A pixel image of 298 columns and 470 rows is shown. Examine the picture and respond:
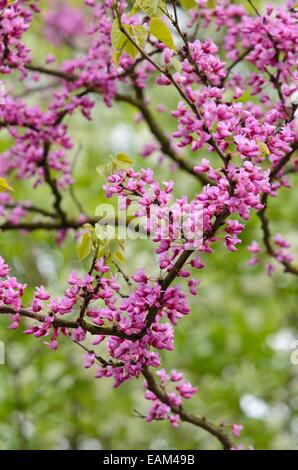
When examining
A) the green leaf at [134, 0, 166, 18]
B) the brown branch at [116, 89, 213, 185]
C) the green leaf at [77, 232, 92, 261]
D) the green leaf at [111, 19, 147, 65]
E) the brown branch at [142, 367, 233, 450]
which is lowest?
the brown branch at [142, 367, 233, 450]

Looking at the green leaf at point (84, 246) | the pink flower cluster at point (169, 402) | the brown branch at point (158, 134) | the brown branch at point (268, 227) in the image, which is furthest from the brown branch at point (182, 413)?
the brown branch at point (158, 134)

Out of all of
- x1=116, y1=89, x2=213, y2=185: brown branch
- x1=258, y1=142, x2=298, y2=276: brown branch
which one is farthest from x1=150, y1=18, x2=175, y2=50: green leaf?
x1=116, y1=89, x2=213, y2=185: brown branch

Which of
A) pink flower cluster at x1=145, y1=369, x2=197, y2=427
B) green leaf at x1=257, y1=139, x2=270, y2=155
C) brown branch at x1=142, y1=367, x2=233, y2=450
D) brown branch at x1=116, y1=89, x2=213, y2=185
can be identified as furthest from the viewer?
brown branch at x1=116, y1=89, x2=213, y2=185

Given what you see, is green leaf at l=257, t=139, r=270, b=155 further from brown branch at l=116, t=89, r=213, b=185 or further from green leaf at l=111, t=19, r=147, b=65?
brown branch at l=116, t=89, r=213, b=185

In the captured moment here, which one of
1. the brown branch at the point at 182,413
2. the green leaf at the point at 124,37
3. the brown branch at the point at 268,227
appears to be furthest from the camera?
the brown branch at the point at 268,227

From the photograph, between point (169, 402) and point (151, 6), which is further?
point (169, 402)

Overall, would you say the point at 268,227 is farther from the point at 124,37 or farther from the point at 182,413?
the point at 124,37

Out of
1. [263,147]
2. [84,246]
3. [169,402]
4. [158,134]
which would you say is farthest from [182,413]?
[158,134]

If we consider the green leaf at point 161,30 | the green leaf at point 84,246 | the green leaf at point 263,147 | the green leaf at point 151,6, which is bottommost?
the green leaf at point 84,246

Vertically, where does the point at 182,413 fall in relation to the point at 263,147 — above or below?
below

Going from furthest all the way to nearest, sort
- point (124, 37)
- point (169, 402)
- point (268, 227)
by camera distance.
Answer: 1. point (268, 227)
2. point (169, 402)
3. point (124, 37)

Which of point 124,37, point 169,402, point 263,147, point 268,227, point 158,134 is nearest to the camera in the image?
point 263,147

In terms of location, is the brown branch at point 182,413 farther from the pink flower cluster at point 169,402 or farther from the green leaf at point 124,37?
the green leaf at point 124,37

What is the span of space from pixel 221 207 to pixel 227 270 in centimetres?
599
